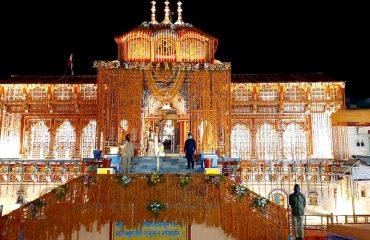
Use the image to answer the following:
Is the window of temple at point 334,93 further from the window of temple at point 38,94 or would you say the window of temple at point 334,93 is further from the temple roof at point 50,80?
the window of temple at point 38,94

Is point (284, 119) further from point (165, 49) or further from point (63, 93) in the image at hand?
point (63, 93)

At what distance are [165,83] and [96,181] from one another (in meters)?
9.40

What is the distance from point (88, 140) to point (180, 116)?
20.7ft

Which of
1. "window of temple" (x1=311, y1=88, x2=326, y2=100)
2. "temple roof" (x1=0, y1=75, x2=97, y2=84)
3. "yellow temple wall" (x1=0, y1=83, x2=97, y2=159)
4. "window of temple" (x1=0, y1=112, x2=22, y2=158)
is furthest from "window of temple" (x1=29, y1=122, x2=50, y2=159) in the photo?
"window of temple" (x1=311, y1=88, x2=326, y2=100)

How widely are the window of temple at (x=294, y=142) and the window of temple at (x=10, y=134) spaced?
56.3 ft

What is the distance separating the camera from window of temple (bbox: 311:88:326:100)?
75.0 ft

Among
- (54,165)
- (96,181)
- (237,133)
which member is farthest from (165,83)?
(96,181)

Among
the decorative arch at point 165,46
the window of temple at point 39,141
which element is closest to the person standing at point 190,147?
the decorative arch at point 165,46

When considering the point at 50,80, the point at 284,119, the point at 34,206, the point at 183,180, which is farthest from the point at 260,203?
the point at 50,80

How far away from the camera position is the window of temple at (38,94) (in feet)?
76.5

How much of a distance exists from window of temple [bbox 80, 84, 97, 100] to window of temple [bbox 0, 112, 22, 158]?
4286mm

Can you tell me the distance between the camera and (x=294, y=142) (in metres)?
23.2

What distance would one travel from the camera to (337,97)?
73.9 feet

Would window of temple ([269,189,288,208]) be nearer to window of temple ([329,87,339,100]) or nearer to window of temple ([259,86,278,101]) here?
window of temple ([259,86,278,101])
